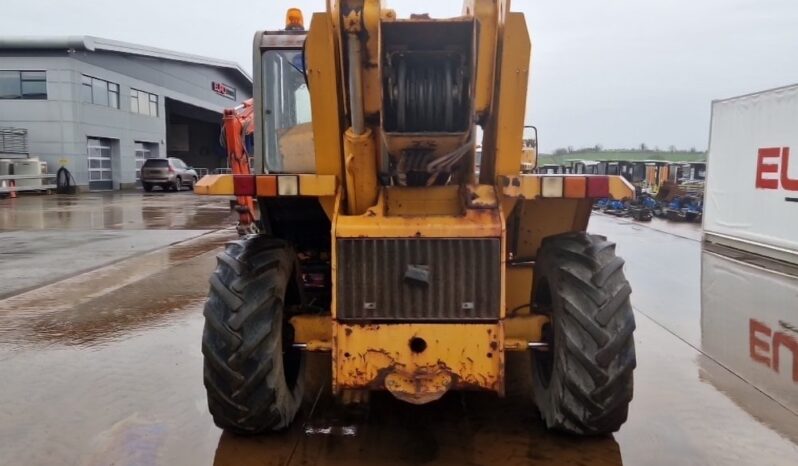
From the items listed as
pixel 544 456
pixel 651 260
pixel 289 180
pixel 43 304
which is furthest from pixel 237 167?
pixel 544 456

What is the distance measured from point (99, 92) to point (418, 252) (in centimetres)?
3387

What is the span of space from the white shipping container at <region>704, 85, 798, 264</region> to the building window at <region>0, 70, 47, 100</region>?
2921 centimetres

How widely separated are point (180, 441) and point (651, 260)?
9.01 meters

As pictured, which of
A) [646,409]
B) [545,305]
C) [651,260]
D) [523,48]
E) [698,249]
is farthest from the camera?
[698,249]

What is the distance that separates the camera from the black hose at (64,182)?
A: 30.0m

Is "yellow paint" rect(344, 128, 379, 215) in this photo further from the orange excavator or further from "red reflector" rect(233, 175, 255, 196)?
the orange excavator

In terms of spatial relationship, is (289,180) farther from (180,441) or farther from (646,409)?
(646,409)

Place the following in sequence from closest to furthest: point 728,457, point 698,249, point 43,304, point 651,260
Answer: point 728,457, point 43,304, point 651,260, point 698,249

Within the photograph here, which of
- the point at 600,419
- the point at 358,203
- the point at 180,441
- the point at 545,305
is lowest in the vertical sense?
the point at 180,441

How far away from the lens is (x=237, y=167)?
36.6 feet

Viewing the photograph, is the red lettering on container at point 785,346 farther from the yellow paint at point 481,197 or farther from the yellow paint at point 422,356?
the yellow paint at point 481,197

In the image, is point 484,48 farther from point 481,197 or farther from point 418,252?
point 418,252

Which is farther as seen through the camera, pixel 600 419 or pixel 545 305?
pixel 545 305

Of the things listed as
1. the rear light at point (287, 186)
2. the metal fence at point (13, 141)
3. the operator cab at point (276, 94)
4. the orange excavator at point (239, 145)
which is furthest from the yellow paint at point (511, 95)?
the metal fence at point (13, 141)
